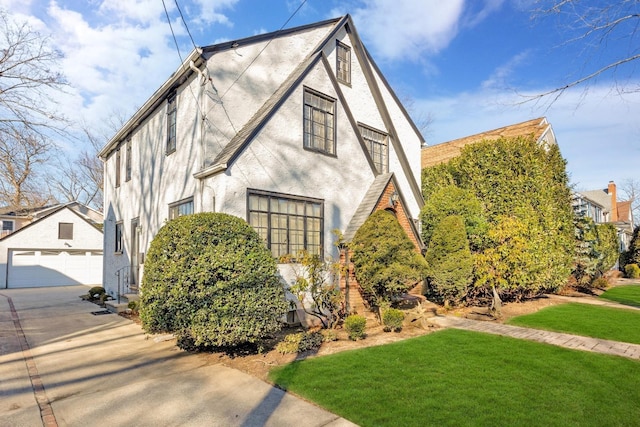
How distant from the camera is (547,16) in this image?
5887mm

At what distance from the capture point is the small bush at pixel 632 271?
23.6m

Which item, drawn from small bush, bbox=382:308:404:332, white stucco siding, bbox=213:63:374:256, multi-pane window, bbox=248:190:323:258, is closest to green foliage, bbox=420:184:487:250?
white stucco siding, bbox=213:63:374:256

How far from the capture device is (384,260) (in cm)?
890

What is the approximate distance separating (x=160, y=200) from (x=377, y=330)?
711 centimetres

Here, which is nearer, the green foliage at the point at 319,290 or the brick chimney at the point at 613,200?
the green foliage at the point at 319,290

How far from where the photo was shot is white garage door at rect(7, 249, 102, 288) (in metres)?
23.1

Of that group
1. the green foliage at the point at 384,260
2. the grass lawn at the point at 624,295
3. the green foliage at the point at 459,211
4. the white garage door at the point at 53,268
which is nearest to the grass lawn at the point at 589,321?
the grass lawn at the point at 624,295

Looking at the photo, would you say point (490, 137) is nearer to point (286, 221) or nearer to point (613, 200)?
point (286, 221)

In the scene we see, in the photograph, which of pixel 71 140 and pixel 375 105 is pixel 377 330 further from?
pixel 71 140

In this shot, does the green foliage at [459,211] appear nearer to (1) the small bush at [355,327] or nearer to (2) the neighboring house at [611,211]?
(1) the small bush at [355,327]

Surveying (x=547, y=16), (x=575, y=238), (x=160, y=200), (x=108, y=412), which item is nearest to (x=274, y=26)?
(x=160, y=200)

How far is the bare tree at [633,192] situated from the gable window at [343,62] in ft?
190

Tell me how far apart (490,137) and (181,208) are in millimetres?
16582

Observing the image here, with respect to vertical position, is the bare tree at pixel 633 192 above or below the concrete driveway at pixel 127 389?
above
